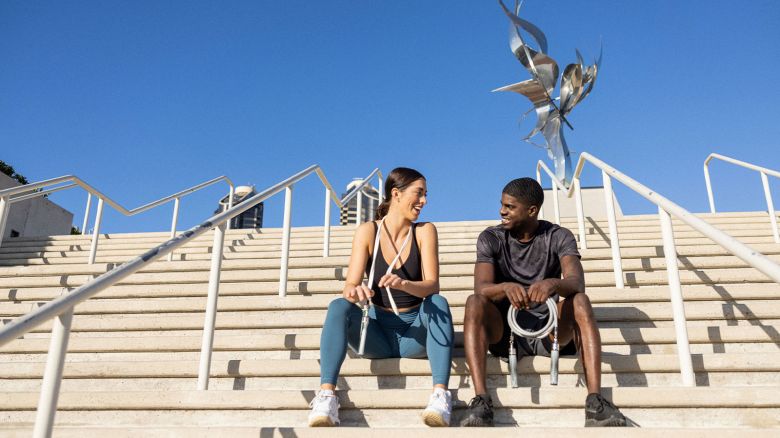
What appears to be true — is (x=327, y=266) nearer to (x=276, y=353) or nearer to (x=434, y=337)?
(x=276, y=353)

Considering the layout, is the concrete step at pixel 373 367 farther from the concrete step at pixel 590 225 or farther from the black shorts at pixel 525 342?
the concrete step at pixel 590 225

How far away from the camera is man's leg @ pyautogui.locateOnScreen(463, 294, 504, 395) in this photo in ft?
7.38

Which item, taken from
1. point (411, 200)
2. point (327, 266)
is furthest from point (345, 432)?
point (327, 266)

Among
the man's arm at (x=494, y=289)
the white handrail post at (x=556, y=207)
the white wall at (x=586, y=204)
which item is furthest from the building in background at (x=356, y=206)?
the white wall at (x=586, y=204)

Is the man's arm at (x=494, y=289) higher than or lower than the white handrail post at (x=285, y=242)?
lower

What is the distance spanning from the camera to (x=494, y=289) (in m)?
Result: 2.44

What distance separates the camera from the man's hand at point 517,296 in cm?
232

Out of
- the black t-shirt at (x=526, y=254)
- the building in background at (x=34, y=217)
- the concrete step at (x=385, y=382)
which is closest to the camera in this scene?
the concrete step at (x=385, y=382)

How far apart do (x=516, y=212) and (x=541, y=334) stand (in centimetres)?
62

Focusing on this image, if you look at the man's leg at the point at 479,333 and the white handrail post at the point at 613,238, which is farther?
the white handrail post at the point at 613,238

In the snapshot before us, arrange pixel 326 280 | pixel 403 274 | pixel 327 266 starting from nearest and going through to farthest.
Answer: pixel 403 274, pixel 326 280, pixel 327 266

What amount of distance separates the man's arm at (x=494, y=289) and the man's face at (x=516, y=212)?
0.23 m

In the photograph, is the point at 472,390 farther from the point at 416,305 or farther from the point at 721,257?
the point at 721,257

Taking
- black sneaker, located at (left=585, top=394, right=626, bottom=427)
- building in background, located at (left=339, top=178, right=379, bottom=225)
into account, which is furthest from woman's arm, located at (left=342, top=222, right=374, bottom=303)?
building in background, located at (left=339, top=178, right=379, bottom=225)
